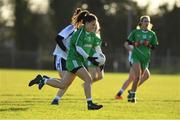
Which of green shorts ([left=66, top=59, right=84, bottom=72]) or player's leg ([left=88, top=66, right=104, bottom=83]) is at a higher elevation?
green shorts ([left=66, top=59, right=84, bottom=72])

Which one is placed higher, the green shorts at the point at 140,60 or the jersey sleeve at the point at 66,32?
the jersey sleeve at the point at 66,32

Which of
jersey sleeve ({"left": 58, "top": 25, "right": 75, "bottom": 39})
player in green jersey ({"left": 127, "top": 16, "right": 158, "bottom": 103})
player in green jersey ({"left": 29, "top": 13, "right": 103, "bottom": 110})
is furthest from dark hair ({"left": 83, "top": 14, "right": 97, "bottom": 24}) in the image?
player in green jersey ({"left": 127, "top": 16, "right": 158, "bottom": 103})

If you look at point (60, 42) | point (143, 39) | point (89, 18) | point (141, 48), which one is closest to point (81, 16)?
point (89, 18)

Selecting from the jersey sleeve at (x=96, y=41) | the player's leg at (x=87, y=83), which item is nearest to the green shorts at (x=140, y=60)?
the jersey sleeve at (x=96, y=41)

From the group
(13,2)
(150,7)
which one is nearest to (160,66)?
(150,7)

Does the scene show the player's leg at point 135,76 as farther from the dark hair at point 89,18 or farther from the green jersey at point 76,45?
the dark hair at point 89,18

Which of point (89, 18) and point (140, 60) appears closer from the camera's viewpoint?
point (89, 18)

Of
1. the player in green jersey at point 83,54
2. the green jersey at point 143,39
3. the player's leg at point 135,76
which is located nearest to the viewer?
the player in green jersey at point 83,54

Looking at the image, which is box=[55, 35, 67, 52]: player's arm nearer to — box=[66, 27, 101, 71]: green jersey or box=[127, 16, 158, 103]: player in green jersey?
box=[66, 27, 101, 71]: green jersey

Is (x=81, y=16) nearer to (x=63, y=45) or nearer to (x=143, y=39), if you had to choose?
(x=63, y=45)

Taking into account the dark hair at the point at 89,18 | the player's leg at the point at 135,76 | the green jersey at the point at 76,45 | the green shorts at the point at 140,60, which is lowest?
the player's leg at the point at 135,76

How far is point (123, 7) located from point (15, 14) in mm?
12726

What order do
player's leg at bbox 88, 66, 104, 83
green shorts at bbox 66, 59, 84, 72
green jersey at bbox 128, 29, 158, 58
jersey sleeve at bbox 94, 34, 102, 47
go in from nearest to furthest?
green shorts at bbox 66, 59, 84, 72 → jersey sleeve at bbox 94, 34, 102, 47 → player's leg at bbox 88, 66, 104, 83 → green jersey at bbox 128, 29, 158, 58

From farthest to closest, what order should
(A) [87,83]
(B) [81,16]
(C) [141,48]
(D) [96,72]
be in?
(C) [141,48] < (D) [96,72] < (B) [81,16] < (A) [87,83]
